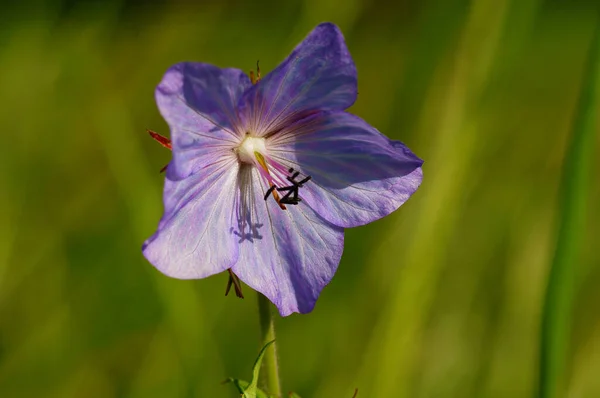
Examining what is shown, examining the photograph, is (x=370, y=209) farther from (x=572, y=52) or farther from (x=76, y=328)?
(x=572, y=52)

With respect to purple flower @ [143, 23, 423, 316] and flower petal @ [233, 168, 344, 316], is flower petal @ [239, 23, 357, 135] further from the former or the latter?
flower petal @ [233, 168, 344, 316]

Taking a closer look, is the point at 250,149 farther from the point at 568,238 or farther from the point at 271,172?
the point at 568,238

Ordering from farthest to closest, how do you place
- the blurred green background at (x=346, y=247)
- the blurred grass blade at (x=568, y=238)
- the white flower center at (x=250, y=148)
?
1. the blurred green background at (x=346, y=247)
2. the white flower center at (x=250, y=148)
3. the blurred grass blade at (x=568, y=238)

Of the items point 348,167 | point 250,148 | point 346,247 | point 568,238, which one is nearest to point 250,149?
point 250,148

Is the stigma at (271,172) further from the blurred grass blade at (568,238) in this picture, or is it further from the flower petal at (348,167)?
the blurred grass blade at (568,238)

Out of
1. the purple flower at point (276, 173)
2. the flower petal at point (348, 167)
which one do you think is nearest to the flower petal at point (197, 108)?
the purple flower at point (276, 173)

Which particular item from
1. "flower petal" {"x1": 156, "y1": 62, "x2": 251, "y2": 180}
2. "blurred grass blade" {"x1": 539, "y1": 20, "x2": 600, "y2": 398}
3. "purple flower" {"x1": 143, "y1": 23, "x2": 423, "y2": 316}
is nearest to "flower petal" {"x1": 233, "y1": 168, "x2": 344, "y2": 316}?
"purple flower" {"x1": 143, "y1": 23, "x2": 423, "y2": 316}
